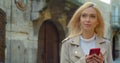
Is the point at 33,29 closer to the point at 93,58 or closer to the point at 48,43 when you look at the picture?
the point at 48,43

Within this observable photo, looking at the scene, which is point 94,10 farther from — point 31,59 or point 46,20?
point 46,20

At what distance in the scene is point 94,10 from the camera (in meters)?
3.55

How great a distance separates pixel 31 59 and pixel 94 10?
426 inches

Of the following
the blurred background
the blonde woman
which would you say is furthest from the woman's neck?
the blurred background

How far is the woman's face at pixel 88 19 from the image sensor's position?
3531mm

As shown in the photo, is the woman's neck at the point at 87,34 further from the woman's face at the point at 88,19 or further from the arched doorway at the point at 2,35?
the arched doorway at the point at 2,35

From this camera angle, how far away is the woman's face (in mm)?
3531

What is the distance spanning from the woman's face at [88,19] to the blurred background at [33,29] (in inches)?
355

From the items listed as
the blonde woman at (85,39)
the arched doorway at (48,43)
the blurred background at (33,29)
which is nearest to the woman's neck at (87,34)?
the blonde woman at (85,39)

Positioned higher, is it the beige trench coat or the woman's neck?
the woman's neck

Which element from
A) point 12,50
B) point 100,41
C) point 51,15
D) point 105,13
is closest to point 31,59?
point 12,50

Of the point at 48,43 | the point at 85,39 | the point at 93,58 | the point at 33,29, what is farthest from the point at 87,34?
the point at 48,43

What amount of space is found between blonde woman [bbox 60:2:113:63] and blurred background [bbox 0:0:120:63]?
898cm

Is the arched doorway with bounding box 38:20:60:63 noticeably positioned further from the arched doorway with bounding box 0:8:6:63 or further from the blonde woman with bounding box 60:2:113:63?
the blonde woman with bounding box 60:2:113:63
